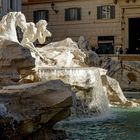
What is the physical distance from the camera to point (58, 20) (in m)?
41.0

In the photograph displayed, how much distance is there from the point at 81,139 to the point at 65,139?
731 mm

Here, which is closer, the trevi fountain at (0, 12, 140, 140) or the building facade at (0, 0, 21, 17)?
the trevi fountain at (0, 12, 140, 140)

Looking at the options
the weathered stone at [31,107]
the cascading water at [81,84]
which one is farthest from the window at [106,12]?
the weathered stone at [31,107]

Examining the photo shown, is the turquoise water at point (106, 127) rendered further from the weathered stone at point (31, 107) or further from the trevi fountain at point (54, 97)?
the weathered stone at point (31, 107)

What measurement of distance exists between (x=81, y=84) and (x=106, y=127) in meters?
3.27

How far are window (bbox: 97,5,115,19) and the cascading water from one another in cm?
2107

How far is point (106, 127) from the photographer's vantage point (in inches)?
571

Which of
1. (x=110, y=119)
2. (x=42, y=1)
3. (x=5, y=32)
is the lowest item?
(x=110, y=119)

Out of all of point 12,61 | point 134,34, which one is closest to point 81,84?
point 12,61

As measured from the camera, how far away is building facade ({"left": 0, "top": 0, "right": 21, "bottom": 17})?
113ft

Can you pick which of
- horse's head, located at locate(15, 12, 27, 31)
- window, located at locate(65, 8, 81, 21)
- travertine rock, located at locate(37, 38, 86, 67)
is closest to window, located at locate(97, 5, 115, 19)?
window, located at locate(65, 8, 81, 21)

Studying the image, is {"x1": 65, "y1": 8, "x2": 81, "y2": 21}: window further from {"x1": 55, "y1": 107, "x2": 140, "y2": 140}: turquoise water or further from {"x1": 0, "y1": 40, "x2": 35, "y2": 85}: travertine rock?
{"x1": 0, "y1": 40, "x2": 35, "y2": 85}: travertine rock

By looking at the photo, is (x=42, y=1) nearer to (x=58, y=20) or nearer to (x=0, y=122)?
(x=58, y=20)

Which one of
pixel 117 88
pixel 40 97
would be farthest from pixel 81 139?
pixel 117 88
